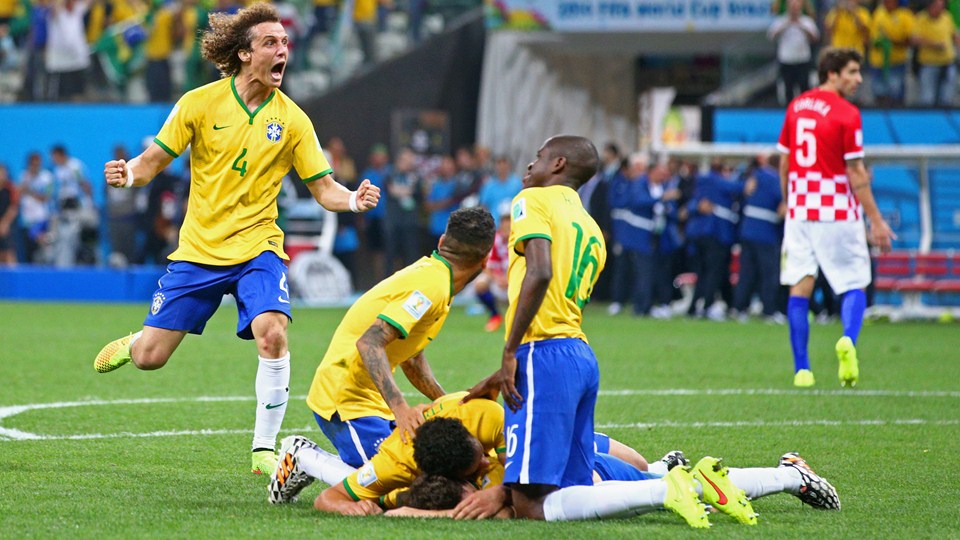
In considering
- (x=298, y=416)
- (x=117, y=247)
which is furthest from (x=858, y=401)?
(x=117, y=247)

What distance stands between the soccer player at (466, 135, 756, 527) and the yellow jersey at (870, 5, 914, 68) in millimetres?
16896

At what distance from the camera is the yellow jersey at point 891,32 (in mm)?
21406

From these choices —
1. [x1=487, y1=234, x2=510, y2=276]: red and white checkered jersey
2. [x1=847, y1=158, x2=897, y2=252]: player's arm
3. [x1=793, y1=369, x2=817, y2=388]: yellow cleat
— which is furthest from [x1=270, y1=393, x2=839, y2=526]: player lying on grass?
[x1=487, y1=234, x2=510, y2=276]: red and white checkered jersey

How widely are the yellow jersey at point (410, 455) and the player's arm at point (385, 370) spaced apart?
87 millimetres

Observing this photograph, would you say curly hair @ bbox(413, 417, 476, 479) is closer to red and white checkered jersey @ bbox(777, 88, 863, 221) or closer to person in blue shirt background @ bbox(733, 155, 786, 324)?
red and white checkered jersey @ bbox(777, 88, 863, 221)

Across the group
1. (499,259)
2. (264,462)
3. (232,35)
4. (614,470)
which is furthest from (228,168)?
(499,259)

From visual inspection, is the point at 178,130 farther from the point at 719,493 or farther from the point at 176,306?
the point at 719,493

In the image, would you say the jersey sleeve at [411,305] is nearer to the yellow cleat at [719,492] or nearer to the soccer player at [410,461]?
the soccer player at [410,461]

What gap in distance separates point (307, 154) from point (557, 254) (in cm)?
217

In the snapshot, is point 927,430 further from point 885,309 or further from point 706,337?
point 885,309

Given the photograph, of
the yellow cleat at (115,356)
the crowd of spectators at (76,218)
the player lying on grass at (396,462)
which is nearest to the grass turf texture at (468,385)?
the player lying on grass at (396,462)

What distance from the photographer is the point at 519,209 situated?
560 cm

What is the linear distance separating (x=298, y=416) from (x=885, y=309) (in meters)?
12.5

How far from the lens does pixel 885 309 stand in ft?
64.5
